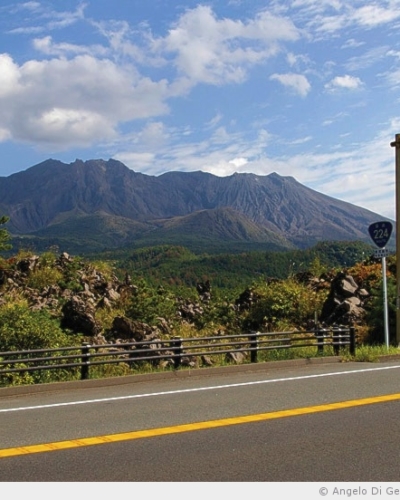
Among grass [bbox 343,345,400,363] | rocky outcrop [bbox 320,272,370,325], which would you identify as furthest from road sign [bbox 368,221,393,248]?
rocky outcrop [bbox 320,272,370,325]

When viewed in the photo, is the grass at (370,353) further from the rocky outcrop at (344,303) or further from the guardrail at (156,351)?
the rocky outcrop at (344,303)

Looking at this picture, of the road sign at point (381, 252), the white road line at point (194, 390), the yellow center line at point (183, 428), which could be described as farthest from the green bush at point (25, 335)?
the yellow center line at point (183, 428)

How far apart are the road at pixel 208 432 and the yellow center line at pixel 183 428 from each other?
0.01 meters

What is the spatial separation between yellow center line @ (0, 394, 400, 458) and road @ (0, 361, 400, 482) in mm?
13

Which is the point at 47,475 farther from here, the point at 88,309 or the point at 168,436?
the point at 88,309

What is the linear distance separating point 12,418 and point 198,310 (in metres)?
41.7

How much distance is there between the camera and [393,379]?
13.5m

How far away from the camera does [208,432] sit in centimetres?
852

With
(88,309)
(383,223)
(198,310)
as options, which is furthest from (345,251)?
(383,223)

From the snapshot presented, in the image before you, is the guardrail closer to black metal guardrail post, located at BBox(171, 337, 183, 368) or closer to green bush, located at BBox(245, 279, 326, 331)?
black metal guardrail post, located at BBox(171, 337, 183, 368)

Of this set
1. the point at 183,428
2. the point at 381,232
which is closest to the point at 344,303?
the point at 381,232

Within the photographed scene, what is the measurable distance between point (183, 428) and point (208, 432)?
42 cm

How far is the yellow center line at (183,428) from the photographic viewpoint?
25.5 feet

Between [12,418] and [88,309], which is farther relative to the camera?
[88,309]
